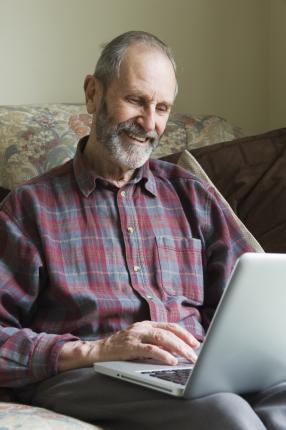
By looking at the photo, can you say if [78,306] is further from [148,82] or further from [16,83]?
[16,83]

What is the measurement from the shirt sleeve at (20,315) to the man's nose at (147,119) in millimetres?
357

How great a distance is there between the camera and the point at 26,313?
1.75 m

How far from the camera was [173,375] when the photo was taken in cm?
141

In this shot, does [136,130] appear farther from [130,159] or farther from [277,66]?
[277,66]

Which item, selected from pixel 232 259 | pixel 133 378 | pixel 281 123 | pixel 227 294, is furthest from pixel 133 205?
pixel 281 123

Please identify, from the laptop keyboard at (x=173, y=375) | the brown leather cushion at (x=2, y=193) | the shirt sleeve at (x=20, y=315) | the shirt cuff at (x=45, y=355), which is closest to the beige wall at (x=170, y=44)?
the brown leather cushion at (x=2, y=193)

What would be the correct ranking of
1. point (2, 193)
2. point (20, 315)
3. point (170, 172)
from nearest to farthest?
point (20, 315), point (170, 172), point (2, 193)

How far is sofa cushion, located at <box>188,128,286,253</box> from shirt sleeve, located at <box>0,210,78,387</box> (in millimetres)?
595

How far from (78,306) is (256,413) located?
1.58 feet

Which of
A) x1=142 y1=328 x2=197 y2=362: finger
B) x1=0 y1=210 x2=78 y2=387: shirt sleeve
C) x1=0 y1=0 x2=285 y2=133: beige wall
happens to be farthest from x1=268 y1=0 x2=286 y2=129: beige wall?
x1=142 y1=328 x2=197 y2=362: finger

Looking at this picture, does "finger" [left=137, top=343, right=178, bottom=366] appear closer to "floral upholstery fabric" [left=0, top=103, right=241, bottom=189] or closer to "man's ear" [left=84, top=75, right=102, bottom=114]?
"man's ear" [left=84, top=75, right=102, bottom=114]

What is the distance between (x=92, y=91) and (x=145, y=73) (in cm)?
15

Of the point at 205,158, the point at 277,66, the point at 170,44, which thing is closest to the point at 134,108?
the point at 205,158

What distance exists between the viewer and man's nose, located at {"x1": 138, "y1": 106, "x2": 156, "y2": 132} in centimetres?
186
